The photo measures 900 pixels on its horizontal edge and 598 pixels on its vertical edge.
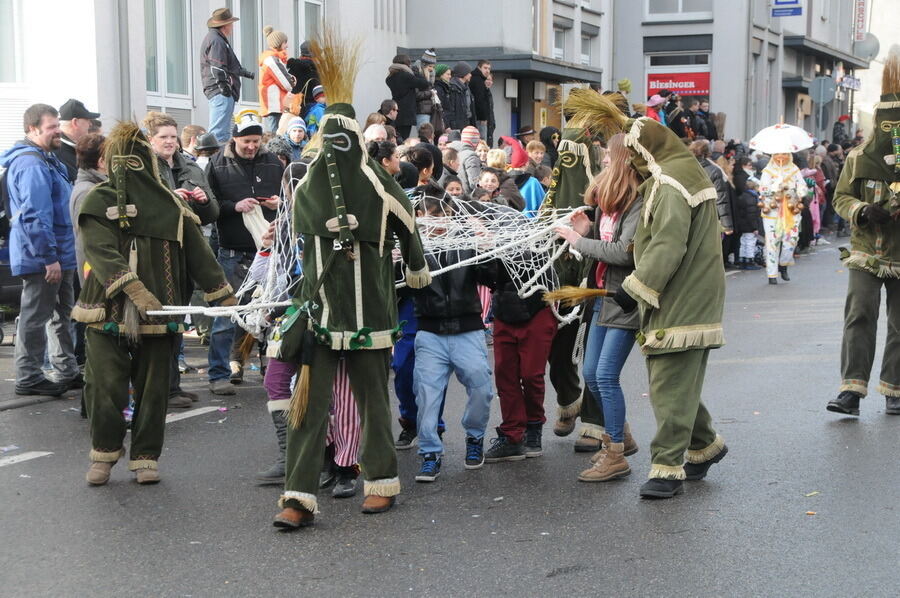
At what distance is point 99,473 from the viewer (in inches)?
275

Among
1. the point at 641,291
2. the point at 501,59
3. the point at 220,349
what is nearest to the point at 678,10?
the point at 501,59

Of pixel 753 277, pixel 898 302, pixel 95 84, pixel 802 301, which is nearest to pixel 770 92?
pixel 753 277

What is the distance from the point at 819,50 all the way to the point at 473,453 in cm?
4213

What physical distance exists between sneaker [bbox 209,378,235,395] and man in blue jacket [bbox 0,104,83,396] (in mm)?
1089

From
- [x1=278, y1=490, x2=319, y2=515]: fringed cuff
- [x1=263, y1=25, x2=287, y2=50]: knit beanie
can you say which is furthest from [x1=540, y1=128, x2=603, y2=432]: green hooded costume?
[x1=263, y1=25, x2=287, y2=50]: knit beanie

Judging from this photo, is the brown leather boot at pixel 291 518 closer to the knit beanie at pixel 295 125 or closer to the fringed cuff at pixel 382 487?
the fringed cuff at pixel 382 487

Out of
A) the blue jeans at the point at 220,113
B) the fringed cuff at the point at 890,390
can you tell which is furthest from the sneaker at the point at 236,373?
the blue jeans at the point at 220,113

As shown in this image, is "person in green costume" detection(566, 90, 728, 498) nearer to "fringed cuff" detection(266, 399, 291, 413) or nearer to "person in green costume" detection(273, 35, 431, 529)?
"person in green costume" detection(273, 35, 431, 529)

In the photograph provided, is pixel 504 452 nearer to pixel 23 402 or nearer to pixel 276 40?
pixel 23 402

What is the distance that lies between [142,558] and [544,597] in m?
1.85

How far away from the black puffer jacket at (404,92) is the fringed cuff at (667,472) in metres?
12.1

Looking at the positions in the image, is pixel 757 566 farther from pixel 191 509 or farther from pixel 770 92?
pixel 770 92

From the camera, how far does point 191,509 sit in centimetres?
650

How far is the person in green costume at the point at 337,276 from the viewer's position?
6.05m
